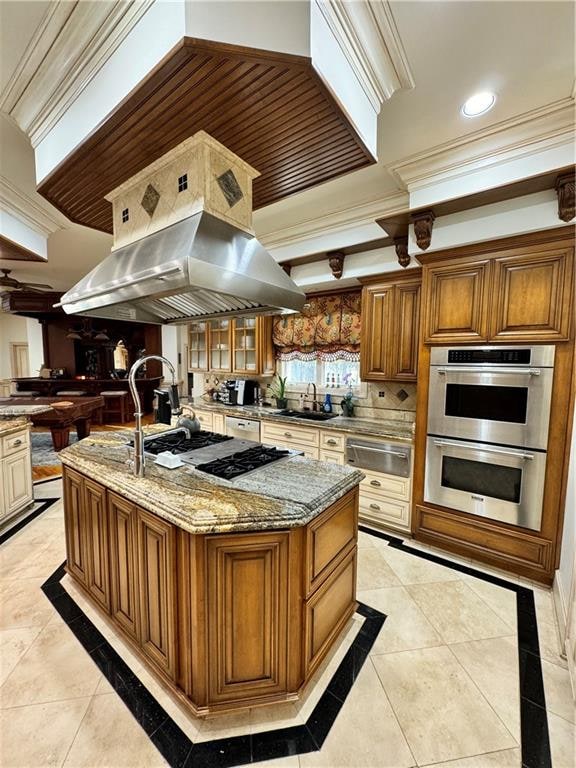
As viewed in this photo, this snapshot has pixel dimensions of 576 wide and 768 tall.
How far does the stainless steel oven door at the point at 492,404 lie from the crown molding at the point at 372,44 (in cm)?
184

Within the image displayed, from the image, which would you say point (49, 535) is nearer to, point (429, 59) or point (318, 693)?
point (318, 693)

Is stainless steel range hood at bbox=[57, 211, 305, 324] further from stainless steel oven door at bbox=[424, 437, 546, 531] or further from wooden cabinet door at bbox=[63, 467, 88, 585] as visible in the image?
stainless steel oven door at bbox=[424, 437, 546, 531]

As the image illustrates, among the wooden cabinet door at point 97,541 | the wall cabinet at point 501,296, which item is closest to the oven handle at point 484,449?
the wall cabinet at point 501,296

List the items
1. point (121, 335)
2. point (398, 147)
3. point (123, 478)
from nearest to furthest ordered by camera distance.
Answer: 1. point (123, 478)
2. point (398, 147)
3. point (121, 335)

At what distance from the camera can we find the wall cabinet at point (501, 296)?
6.99 feet

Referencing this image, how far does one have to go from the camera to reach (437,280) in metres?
2.59

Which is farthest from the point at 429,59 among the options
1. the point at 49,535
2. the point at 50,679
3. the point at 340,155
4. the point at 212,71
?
the point at 49,535

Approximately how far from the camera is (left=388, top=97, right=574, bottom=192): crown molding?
1.90m

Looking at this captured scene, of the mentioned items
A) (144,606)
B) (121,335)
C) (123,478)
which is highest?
(121,335)

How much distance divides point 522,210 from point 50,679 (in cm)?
392

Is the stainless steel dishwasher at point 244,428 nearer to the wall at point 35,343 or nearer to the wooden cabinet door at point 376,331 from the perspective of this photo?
the wooden cabinet door at point 376,331

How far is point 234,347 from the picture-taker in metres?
4.49

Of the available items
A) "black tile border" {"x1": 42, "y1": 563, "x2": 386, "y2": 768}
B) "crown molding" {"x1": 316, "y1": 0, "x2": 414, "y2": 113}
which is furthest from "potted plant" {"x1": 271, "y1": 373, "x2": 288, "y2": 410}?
"crown molding" {"x1": 316, "y1": 0, "x2": 414, "y2": 113}

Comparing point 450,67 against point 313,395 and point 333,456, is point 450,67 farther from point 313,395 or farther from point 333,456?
point 313,395
